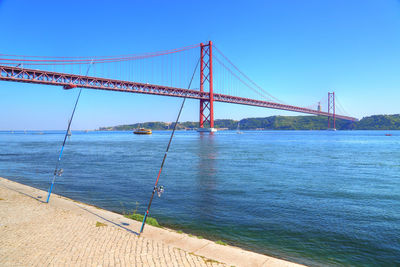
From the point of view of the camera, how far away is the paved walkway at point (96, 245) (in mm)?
4535

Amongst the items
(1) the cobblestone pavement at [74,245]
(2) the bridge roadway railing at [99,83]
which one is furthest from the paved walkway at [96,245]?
(2) the bridge roadway railing at [99,83]

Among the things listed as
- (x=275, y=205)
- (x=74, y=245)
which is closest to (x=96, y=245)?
(x=74, y=245)

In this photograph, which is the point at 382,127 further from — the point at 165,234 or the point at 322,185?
the point at 165,234

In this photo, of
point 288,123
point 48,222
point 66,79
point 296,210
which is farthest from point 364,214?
point 288,123

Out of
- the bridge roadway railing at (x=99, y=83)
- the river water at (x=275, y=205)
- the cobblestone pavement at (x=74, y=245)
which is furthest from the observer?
the bridge roadway railing at (x=99, y=83)

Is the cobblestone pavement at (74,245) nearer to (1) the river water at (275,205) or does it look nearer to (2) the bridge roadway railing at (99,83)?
(1) the river water at (275,205)

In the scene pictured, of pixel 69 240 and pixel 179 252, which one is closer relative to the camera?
pixel 179 252

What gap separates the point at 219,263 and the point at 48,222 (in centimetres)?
436

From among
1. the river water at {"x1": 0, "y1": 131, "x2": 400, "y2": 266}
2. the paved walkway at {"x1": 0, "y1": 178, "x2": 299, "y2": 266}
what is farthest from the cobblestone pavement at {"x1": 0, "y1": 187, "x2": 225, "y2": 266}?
the river water at {"x1": 0, "y1": 131, "x2": 400, "y2": 266}

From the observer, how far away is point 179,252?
4.90 meters

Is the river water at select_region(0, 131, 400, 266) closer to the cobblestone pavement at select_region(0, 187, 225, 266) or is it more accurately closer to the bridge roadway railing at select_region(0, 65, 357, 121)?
the cobblestone pavement at select_region(0, 187, 225, 266)

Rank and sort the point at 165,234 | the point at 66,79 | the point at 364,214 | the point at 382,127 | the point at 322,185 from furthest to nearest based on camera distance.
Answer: the point at 382,127 < the point at 66,79 < the point at 322,185 < the point at 364,214 < the point at 165,234

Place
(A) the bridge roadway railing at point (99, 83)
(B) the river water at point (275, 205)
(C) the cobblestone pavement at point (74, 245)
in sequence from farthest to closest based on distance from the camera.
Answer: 1. (A) the bridge roadway railing at point (99, 83)
2. (B) the river water at point (275, 205)
3. (C) the cobblestone pavement at point (74, 245)

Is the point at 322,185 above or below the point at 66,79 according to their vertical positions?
below
